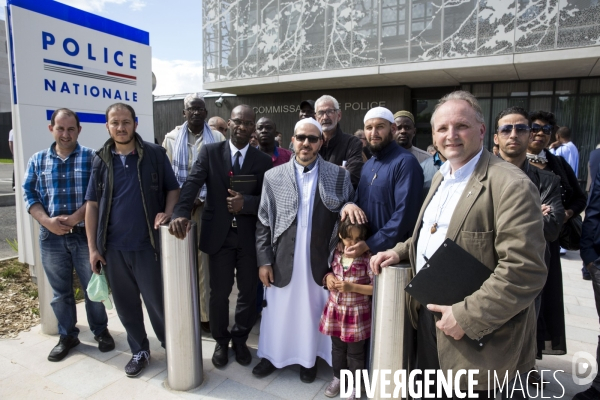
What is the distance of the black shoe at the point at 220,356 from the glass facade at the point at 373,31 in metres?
10.6

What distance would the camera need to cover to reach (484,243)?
181 centimetres

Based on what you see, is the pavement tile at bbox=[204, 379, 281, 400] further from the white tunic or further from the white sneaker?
the white sneaker

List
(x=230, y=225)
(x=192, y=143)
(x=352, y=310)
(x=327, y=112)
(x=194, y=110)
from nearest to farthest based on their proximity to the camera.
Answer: (x=352, y=310)
(x=230, y=225)
(x=327, y=112)
(x=194, y=110)
(x=192, y=143)

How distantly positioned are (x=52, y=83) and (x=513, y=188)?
4.59 metres

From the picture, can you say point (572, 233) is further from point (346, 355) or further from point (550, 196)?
point (346, 355)

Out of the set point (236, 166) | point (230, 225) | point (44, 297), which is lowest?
point (44, 297)

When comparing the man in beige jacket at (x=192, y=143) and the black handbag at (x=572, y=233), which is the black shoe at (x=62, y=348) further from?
the black handbag at (x=572, y=233)

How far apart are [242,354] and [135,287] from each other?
1.09m

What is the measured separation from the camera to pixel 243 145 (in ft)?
11.3

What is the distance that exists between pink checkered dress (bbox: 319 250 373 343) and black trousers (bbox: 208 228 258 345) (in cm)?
80

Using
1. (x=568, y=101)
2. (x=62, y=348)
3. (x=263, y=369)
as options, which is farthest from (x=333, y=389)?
(x=568, y=101)

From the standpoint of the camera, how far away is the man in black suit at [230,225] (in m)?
3.31

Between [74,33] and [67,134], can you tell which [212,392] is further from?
[74,33]

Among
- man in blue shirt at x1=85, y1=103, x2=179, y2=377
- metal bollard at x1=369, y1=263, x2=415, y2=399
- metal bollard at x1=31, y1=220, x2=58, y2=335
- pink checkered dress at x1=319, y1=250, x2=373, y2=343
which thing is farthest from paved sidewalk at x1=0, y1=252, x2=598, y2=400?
metal bollard at x1=369, y1=263, x2=415, y2=399
